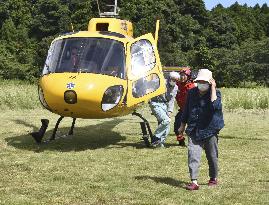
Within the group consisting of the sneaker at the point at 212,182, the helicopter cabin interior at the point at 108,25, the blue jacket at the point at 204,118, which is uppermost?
the helicopter cabin interior at the point at 108,25

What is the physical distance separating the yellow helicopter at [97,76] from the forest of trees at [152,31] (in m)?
41.0

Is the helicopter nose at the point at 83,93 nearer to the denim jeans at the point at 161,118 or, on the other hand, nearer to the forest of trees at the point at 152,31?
the denim jeans at the point at 161,118

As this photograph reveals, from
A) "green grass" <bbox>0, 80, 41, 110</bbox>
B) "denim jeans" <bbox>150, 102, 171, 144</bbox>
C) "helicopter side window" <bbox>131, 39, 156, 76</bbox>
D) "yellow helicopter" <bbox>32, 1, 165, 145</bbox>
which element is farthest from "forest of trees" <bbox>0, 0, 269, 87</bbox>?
"yellow helicopter" <bbox>32, 1, 165, 145</bbox>

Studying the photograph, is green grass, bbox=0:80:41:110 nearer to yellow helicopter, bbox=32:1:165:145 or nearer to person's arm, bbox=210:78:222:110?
yellow helicopter, bbox=32:1:165:145

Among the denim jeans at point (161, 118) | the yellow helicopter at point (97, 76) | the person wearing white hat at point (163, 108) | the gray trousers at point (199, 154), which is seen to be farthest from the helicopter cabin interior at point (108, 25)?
the gray trousers at point (199, 154)

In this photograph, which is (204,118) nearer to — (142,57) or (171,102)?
(142,57)

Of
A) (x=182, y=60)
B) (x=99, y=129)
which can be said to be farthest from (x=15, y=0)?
(x=99, y=129)

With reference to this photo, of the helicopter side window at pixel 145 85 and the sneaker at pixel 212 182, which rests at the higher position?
the helicopter side window at pixel 145 85

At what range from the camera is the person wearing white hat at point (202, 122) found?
6602 mm

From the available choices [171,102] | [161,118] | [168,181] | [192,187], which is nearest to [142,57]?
[171,102]

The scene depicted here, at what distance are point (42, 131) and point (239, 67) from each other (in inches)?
1890

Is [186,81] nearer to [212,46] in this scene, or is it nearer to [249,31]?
[212,46]

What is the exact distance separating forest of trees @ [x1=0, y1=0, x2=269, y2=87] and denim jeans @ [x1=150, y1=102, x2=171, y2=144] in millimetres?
40739

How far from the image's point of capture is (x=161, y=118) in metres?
10.2
